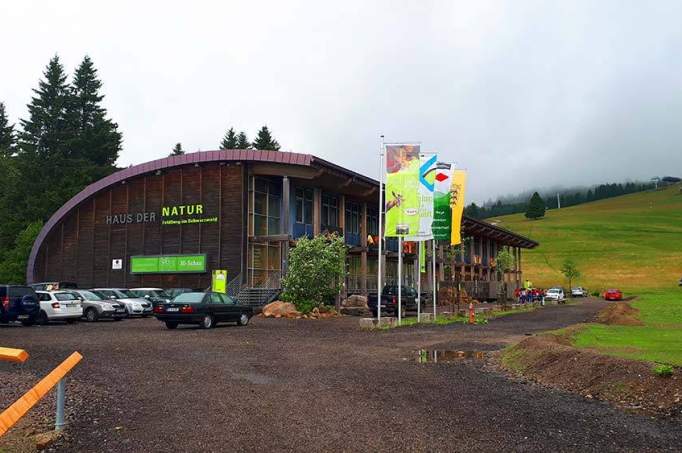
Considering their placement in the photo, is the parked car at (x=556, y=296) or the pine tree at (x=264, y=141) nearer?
the parked car at (x=556, y=296)

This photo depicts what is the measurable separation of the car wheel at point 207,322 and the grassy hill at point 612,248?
2772 inches

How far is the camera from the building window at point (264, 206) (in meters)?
39.8

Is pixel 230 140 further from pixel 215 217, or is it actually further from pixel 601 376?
pixel 601 376

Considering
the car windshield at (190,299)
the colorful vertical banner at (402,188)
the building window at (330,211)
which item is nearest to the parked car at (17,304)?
the car windshield at (190,299)

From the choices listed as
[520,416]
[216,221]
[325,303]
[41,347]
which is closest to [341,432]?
[520,416]

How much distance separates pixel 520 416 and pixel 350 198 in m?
39.8

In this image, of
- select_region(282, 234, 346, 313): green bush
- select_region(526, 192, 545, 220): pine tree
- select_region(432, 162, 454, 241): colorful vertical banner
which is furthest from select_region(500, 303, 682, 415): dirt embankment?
select_region(526, 192, 545, 220): pine tree

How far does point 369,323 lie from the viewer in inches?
971

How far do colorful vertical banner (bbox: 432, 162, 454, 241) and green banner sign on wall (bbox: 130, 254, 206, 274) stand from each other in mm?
17538

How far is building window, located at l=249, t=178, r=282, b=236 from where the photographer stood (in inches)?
1567

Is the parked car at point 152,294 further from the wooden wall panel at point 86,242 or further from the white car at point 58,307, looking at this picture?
the wooden wall panel at point 86,242

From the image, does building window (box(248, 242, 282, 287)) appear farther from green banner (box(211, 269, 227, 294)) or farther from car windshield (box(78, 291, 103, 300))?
car windshield (box(78, 291, 103, 300))

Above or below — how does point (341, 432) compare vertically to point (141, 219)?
below

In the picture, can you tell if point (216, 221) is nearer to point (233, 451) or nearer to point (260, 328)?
point (260, 328)
